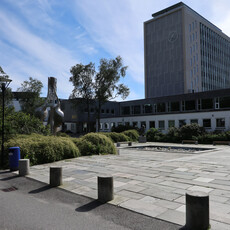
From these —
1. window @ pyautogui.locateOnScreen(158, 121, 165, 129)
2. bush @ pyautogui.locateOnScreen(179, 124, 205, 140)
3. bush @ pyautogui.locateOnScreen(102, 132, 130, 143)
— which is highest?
window @ pyautogui.locateOnScreen(158, 121, 165, 129)

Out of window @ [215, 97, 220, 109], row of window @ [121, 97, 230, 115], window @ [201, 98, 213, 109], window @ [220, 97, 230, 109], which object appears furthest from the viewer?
window @ [201, 98, 213, 109]

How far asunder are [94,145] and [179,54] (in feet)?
212

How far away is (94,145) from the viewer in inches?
579

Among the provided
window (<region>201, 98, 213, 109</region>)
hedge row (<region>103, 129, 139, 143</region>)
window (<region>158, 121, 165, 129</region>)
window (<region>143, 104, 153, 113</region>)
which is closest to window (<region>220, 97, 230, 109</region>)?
window (<region>201, 98, 213, 109</region>)

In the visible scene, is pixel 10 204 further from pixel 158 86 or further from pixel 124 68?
pixel 158 86

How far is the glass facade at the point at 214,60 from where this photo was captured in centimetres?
7451

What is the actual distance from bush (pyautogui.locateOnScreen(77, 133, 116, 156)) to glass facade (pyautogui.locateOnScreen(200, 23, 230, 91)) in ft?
215

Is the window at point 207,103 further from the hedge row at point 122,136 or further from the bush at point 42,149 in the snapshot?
the bush at point 42,149

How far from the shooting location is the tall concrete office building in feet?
234

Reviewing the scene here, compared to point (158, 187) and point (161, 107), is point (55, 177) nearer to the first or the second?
point (158, 187)

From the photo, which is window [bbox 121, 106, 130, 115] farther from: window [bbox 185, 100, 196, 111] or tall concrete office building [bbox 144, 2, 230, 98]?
tall concrete office building [bbox 144, 2, 230, 98]

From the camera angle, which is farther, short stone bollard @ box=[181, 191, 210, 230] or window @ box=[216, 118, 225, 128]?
window @ box=[216, 118, 225, 128]

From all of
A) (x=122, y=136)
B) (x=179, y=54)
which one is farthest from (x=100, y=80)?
(x=179, y=54)

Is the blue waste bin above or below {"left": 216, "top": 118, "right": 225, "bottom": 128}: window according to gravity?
Answer: below
